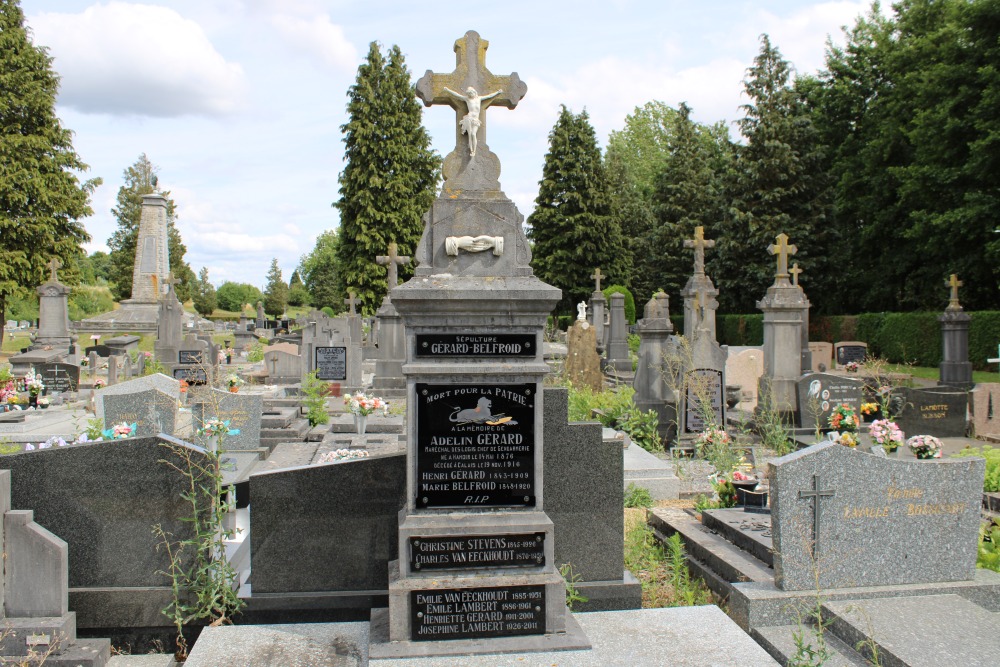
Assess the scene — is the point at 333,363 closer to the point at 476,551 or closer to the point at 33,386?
the point at 33,386

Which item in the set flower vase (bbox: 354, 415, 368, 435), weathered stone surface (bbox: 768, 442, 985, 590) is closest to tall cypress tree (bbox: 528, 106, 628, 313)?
flower vase (bbox: 354, 415, 368, 435)

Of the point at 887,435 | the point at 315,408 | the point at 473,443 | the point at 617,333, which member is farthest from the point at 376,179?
the point at 473,443

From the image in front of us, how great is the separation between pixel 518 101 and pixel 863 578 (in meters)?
3.81

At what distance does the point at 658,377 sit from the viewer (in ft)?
39.6

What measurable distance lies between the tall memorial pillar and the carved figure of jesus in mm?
828

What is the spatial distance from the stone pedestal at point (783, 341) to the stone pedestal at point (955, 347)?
713cm

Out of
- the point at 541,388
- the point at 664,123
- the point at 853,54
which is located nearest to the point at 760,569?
the point at 541,388

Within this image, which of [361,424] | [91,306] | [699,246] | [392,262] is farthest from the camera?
[91,306]

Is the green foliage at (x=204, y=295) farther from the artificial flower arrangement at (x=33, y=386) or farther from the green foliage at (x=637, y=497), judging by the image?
the green foliage at (x=637, y=497)

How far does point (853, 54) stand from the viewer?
34531 millimetres

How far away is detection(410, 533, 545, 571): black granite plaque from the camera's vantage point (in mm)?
4180

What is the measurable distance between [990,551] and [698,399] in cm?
520

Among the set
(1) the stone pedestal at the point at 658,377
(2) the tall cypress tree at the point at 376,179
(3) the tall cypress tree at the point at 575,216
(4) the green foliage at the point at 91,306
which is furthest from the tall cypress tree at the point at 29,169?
(1) the stone pedestal at the point at 658,377

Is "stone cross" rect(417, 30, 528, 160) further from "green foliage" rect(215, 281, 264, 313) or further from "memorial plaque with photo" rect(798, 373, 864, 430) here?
"green foliage" rect(215, 281, 264, 313)
